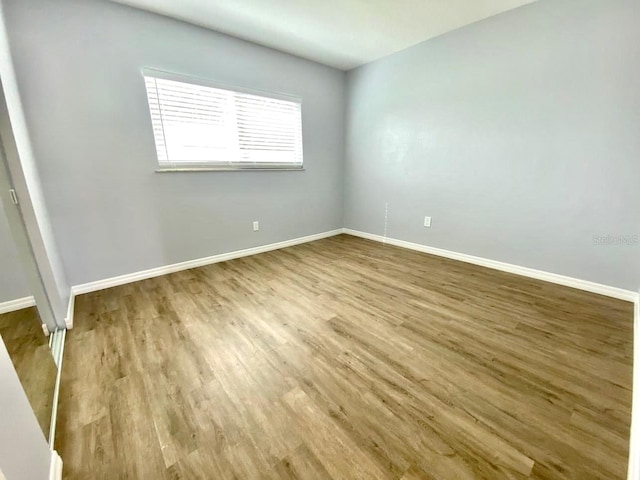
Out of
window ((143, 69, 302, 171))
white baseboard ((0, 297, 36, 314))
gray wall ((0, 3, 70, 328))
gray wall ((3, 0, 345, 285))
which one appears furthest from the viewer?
window ((143, 69, 302, 171))

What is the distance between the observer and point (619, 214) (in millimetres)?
2094

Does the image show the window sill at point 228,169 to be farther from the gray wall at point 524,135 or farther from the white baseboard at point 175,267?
the gray wall at point 524,135

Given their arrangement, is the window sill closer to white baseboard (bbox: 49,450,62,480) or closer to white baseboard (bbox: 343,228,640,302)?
white baseboard (bbox: 343,228,640,302)

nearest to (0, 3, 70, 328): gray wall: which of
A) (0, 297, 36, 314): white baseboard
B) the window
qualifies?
(0, 297, 36, 314): white baseboard

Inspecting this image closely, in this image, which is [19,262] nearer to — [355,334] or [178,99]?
[178,99]

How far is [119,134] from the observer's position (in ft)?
7.54

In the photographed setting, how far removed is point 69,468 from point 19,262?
48.0 inches

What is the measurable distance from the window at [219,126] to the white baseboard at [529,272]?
1991mm

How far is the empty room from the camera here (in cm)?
107

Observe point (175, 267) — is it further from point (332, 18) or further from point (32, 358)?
point (332, 18)

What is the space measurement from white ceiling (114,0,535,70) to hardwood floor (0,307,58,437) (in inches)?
98.6

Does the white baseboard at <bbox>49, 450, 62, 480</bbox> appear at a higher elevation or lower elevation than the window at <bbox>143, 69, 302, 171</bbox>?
lower

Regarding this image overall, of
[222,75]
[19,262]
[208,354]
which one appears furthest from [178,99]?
[208,354]

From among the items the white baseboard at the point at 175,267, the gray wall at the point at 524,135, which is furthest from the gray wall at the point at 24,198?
the gray wall at the point at 524,135
